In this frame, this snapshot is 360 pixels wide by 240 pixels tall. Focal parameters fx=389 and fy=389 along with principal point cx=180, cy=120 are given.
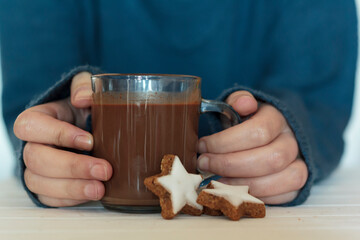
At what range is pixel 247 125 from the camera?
70 cm

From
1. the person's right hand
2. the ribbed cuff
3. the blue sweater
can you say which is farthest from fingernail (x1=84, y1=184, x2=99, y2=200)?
the blue sweater

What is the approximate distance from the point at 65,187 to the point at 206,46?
713 millimetres

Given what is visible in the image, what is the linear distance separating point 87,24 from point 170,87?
75 cm

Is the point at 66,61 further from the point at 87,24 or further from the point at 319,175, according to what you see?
the point at 319,175

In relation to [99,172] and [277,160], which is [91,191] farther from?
[277,160]

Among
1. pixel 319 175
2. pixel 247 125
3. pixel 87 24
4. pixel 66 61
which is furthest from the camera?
pixel 87 24

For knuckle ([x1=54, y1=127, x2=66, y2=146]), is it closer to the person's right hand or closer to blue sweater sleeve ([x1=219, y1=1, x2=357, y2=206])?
the person's right hand

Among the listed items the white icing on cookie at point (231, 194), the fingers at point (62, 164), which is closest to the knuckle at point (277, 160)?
the white icing on cookie at point (231, 194)

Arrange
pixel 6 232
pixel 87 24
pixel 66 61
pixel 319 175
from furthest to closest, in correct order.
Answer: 1. pixel 87 24
2. pixel 66 61
3. pixel 319 175
4. pixel 6 232

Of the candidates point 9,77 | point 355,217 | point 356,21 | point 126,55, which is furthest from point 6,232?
point 356,21

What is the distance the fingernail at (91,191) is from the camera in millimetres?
635

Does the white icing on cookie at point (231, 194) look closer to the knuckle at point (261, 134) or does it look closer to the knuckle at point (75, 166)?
the knuckle at point (261, 134)

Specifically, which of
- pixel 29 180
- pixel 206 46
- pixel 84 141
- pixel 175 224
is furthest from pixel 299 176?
pixel 206 46

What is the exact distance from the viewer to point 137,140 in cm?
60
